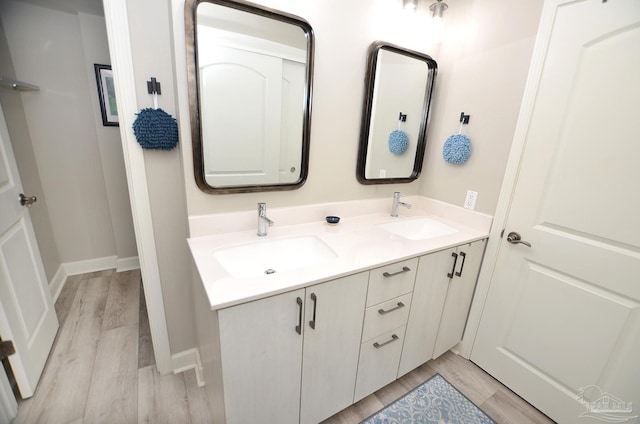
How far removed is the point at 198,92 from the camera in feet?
3.76

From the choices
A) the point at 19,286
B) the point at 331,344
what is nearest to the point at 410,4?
the point at 331,344

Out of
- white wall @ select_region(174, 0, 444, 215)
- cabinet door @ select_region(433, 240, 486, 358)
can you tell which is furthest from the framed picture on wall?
cabinet door @ select_region(433, 240, 486, 358)

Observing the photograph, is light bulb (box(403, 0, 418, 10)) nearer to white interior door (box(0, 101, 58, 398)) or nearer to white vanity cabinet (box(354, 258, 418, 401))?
white vanity cabinet (box(354, 258, 418, 401))

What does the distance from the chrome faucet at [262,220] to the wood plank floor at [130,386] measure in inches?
38.4

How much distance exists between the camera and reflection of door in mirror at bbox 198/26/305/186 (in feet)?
3.91

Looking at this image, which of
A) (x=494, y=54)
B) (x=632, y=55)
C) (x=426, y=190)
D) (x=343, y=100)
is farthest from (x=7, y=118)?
(x=632, y=55)

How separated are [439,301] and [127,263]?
2937 millimetres

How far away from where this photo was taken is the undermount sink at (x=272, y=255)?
1217 millimetres

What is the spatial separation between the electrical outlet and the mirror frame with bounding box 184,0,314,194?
106 centimetres

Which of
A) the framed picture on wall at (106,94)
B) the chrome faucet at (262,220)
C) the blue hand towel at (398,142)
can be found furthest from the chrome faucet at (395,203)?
the framed picture on wall at (106,94)

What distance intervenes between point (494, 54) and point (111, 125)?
3.03 m

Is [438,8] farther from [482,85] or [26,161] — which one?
[26,161]

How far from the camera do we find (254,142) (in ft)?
4.43

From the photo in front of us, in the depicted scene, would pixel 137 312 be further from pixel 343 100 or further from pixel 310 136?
pixel 343 100
